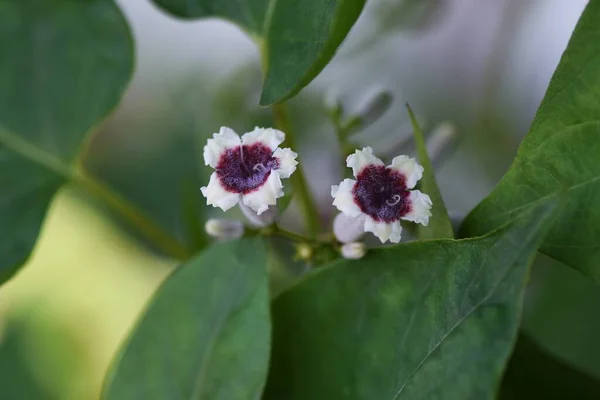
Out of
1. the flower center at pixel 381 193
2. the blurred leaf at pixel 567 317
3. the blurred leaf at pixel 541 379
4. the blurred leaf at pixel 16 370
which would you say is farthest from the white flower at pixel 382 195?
the blurred leaf at pixel 16 370

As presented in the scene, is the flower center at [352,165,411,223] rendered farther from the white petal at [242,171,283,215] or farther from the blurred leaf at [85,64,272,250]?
the blurred leaf at [85,64,272,250]

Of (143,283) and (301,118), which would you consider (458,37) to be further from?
(143,283)

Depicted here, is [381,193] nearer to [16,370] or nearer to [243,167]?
[243,167]

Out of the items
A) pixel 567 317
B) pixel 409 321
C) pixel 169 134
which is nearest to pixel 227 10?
pixel 409 321

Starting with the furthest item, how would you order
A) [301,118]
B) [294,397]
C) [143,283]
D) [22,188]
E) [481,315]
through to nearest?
[143,283] → [301,118] → [22,188] → [294,397] → [481,315]

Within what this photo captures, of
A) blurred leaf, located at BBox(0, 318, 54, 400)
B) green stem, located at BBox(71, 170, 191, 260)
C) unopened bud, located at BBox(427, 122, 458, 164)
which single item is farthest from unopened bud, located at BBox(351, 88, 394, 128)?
blurred leaf, located at BBox(0, 318, 54, 400)

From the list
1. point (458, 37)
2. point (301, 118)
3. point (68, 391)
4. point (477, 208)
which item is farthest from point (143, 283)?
point (477, 208)

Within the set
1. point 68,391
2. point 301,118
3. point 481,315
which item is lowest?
point 68,391
